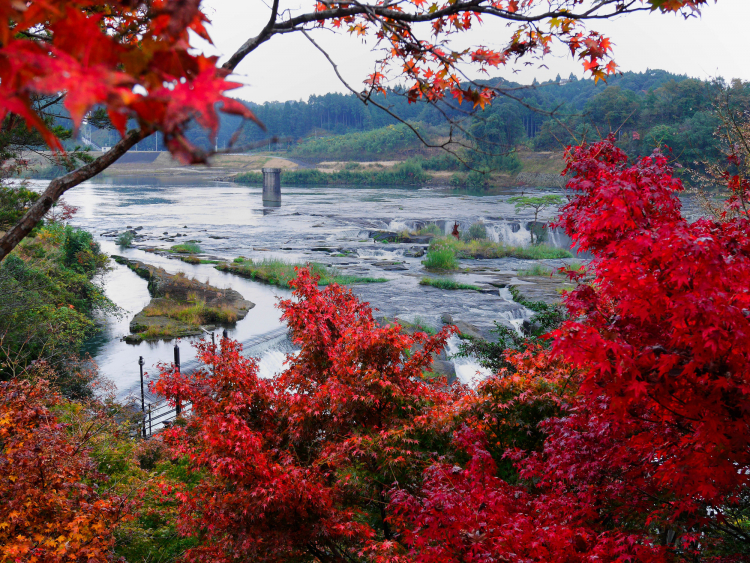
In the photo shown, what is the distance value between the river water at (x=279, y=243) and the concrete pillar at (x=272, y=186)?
136 cm

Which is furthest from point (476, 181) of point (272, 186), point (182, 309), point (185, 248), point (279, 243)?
point (182, 309)

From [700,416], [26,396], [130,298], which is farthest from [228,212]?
[700,416]

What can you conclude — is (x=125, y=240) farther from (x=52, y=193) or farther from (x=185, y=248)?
(x=52, y=193)

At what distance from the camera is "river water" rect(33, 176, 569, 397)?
14891mm

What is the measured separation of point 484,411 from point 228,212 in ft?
128

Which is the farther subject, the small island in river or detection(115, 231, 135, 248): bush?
detection(115, 231, 135, 248): bush

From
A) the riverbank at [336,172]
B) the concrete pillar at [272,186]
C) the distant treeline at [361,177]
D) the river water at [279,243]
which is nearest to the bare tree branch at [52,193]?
the river water at [279,243]

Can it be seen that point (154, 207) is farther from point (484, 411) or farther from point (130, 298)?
point (484, 411)

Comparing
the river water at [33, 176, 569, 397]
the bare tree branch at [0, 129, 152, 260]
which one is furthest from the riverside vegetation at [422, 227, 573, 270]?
the bare tree branch at [0, 129, 152, 260]

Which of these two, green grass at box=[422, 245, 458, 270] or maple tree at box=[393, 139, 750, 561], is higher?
maple tree at box=[393, 139, 750, 561]

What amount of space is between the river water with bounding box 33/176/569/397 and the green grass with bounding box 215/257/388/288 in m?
0.51

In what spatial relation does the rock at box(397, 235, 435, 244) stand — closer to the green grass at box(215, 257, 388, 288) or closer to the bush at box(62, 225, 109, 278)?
the green grass at box(215, 257, 388, 288)

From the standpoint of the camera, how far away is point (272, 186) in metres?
46.4

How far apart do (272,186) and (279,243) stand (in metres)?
19.3
